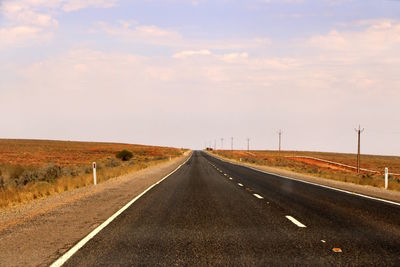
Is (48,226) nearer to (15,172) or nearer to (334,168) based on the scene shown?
(15,172)

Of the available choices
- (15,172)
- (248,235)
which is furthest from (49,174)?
(248,235)

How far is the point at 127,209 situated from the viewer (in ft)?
36.3

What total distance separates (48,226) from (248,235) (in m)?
4.22

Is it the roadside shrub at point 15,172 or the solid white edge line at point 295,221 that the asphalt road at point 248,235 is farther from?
the roadside shrub at point 15,172

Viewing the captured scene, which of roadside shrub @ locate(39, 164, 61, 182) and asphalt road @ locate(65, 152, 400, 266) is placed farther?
roadside shrub @ locate(39, 164, 61, 182)

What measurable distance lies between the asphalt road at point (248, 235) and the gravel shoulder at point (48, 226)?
50 cm

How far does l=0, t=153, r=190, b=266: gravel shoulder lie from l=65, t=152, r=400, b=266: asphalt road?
50cm

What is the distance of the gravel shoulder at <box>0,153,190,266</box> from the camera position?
6.16m

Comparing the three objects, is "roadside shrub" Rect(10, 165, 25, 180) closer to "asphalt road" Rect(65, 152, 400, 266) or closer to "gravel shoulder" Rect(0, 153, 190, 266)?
"gravel shoulder" Rect(0, 153, 190, 266)

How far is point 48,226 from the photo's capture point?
8.66 metres

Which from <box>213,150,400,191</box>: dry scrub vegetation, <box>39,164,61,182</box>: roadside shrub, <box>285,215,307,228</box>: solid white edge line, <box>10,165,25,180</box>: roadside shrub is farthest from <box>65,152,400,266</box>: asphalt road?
<box>10,165,25,180</box>: roadside shrub

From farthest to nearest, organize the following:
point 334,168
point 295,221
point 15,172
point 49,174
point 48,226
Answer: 1. point 334,168
2. point 15,172
3. point 49,174
4. point 295,221
5. point 48,226

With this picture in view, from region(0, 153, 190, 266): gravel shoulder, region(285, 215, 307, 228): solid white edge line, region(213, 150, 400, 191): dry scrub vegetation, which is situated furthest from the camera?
region(213, 150, 400, 191): dry scrub vegetation

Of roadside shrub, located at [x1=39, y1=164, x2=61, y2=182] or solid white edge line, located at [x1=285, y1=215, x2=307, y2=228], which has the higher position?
solid white edge line, located at [x1=285, y1=215, x2=307, y2=228]
